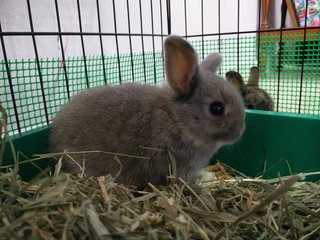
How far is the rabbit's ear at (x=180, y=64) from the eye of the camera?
1639mm

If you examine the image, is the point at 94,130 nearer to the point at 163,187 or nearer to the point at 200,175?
the point at 163,187

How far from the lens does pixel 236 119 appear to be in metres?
1.79

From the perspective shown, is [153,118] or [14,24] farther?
[14,24]

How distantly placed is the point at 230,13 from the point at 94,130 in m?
5.17

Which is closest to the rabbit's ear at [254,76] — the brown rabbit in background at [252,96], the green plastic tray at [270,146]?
the brown rabbit in background at [252,96]

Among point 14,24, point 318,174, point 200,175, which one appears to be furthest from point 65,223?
point 14,24

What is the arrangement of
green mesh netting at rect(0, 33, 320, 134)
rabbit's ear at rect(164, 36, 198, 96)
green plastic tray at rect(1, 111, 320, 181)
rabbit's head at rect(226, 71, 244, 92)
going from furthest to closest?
rabbit's head at rect(226, 71, 244, 92) < green mesh netting at rect(0, 33, 320, 134) < green plastic tray at rect(1, 111, 320, 181) < rabbit's ear at rect(164, 36, 198, 96)

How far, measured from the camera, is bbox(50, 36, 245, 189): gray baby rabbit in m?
1.77

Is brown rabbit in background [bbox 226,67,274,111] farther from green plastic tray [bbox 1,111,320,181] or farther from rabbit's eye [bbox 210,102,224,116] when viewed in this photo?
rabbit's eye [bbox 210,102,224,116]

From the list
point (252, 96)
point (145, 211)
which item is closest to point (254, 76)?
point (252, 96)

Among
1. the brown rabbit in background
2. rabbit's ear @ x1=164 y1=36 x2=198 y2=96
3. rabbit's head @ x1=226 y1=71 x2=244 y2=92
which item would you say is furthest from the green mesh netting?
rabbit's ear @ x1=164 y1=36 x2=198 y2=96

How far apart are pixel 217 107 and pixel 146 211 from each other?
0.73m

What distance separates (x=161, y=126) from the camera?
1818 mm

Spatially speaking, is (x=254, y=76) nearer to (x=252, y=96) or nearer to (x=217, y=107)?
(x=252, y=96)
